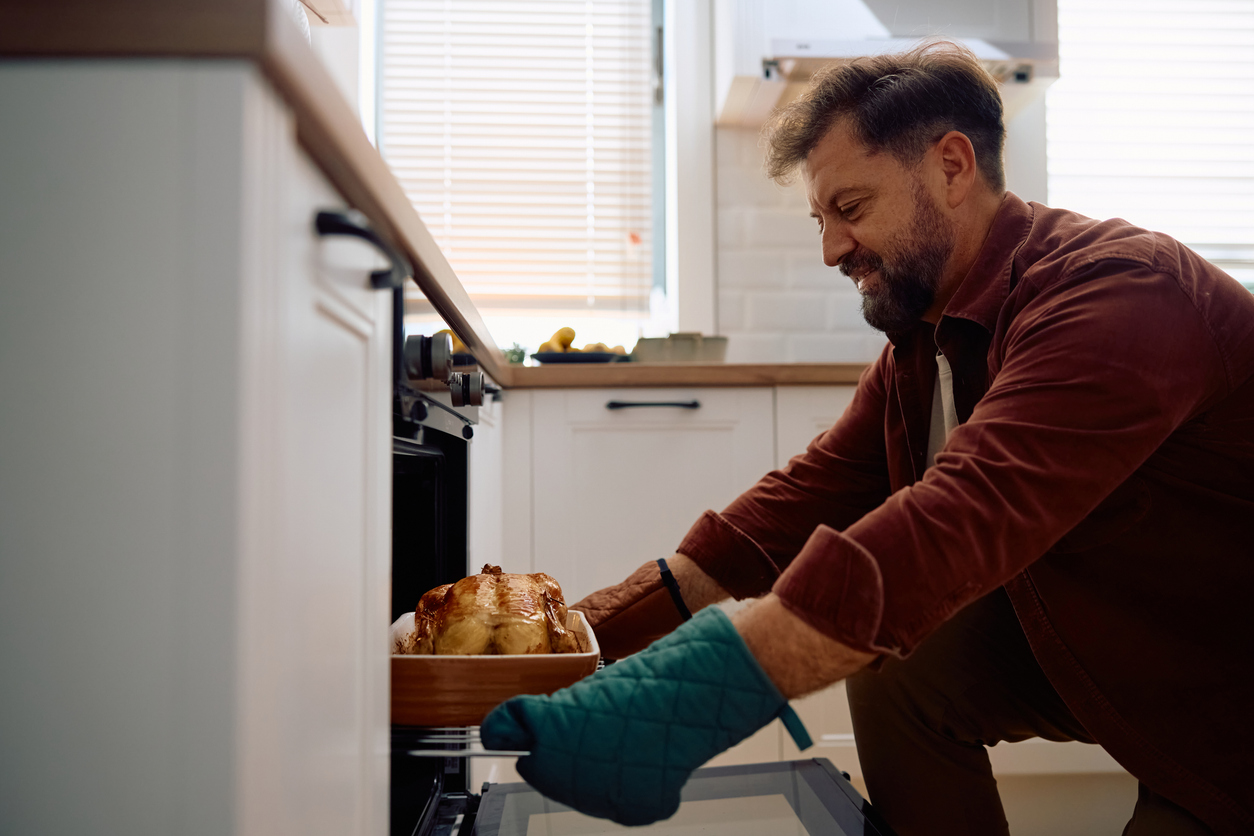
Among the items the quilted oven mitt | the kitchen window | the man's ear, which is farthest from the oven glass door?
the kitchen window

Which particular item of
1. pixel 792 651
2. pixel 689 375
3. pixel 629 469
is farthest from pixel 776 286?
pixel 792 651

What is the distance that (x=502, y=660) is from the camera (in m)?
0.69

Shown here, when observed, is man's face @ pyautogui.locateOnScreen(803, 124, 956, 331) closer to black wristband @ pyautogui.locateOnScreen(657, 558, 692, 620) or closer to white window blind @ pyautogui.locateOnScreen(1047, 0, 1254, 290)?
black wristband @ pyautogui.locateOnScreen(657, 558, 692, 620)

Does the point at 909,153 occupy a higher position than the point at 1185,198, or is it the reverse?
the point at 1185,198

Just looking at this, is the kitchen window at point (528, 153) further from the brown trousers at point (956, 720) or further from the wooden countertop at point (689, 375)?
the brown trousers at point (956, 720)

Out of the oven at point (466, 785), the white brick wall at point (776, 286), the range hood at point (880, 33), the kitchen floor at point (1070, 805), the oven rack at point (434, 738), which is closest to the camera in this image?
the oven rack at point (434, 738)

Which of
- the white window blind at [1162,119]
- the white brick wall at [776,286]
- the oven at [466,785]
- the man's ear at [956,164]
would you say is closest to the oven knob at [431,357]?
the oven at [466,785]

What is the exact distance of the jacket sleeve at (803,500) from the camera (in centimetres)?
116

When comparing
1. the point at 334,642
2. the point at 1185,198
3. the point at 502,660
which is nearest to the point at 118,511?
the point at 334,642

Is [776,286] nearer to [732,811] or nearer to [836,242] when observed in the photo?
[836,242]

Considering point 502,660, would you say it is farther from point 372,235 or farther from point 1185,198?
point 1185,198

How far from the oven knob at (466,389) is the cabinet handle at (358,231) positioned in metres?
0.38

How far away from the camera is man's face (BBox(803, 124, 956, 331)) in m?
1.06

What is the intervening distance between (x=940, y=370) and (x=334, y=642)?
80cm
